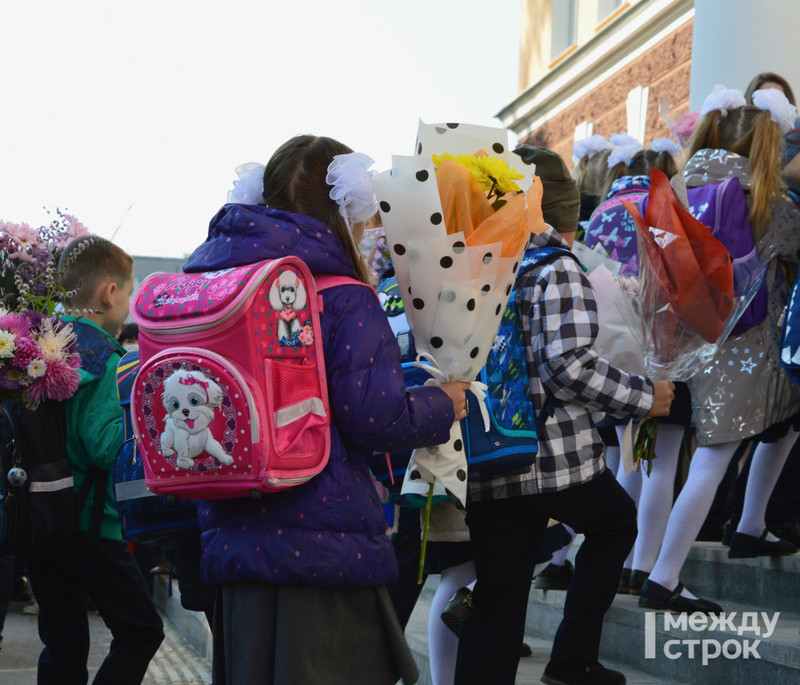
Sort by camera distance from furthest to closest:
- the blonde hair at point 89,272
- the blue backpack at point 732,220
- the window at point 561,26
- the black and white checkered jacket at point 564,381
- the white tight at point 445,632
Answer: the window at point 561,26 → the blue backpack at point 732,220 → the blonde hair at point 89,272 → the white tight at point 445,632 → the black and white checkered jacket at point 564,381

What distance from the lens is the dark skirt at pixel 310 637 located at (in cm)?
220

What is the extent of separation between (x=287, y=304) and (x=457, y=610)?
160 centimetres

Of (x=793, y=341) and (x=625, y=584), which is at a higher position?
(x=793, y=341)

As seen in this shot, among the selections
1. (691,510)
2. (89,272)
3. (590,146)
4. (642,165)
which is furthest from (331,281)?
(590,146)

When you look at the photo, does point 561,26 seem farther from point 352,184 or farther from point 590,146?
point 352,184

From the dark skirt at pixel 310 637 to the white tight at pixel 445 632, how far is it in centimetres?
120

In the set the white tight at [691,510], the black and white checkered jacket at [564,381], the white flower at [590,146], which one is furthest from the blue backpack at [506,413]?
the white flower at [590,146]

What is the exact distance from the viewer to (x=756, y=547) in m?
4.21

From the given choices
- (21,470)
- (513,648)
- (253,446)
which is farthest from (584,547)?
(21,470)

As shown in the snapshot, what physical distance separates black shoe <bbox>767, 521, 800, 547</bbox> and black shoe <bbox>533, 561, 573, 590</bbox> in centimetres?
92

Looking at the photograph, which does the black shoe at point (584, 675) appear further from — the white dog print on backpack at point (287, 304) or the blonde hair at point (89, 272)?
the blonde hair at point (89, 272)

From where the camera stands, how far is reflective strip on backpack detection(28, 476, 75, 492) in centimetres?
331

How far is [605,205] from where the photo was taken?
443 cm

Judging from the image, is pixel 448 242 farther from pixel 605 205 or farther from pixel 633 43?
pixel 633 43
